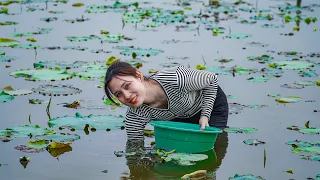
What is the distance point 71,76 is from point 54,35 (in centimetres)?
226

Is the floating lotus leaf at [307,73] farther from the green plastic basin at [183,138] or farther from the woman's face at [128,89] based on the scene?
the woman's face at [128,89]

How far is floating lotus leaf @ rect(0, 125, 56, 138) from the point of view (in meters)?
4.32

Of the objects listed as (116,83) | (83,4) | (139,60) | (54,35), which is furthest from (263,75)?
(83,4)

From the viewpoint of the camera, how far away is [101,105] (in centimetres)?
513

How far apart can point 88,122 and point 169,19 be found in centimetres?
498

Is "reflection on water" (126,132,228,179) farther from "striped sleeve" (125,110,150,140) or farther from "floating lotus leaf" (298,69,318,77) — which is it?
"floating lotus leaf" (298,69,318,77)

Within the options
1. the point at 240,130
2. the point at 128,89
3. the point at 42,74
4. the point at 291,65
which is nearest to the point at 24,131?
the point at 128,89

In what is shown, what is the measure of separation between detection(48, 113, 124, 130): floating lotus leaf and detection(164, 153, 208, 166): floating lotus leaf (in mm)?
737

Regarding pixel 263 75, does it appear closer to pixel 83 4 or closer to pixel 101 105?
pixel 101 105

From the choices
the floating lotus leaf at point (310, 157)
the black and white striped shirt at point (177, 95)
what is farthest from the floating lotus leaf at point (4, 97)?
the floating lotus leaf at point (310, 157)

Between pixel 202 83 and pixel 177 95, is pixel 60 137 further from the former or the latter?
pixel 202 83

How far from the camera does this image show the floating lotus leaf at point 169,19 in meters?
9.19

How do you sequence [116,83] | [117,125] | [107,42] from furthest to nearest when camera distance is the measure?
[107,42], [117,125], [116,83]

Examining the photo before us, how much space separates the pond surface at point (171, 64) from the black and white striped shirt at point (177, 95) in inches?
7.4
